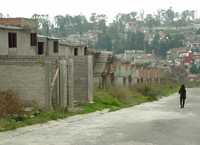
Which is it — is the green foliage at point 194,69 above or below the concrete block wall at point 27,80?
below

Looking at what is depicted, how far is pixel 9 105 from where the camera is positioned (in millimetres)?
19141

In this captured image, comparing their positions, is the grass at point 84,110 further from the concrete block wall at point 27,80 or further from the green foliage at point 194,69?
the green foliage at point 194,69

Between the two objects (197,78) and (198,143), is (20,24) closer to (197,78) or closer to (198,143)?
(198,143)

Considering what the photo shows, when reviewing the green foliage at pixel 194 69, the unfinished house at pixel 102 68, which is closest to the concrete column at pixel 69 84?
the unfinished house at pixel 102 68

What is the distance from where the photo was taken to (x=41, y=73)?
71.2 ft

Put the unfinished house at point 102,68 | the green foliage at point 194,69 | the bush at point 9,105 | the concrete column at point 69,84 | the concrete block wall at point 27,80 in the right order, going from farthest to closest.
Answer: the green foliage at point 194,69, the unfinished house at point 102,68, the concrete column at point 69,84, the concrete block wall at point 27,80, the bush at point 9,105

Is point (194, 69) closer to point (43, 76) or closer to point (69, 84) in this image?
point (69, 84)

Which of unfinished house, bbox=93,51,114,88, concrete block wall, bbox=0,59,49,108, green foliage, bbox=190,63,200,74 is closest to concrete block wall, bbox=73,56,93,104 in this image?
concrete block wall, bbox=0,59,49,108

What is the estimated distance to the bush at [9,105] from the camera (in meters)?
18.7

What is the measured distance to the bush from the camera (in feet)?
61.4

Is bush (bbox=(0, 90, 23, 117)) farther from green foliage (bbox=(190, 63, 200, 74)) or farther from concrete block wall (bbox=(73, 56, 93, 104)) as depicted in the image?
green foliage (bbox=(190, 63, 200, 74))

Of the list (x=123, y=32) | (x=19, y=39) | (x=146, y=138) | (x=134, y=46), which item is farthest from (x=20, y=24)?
(x=123, y=32)

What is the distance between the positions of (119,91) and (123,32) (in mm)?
150365

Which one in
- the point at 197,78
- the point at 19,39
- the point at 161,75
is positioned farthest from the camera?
the point at 197,78
